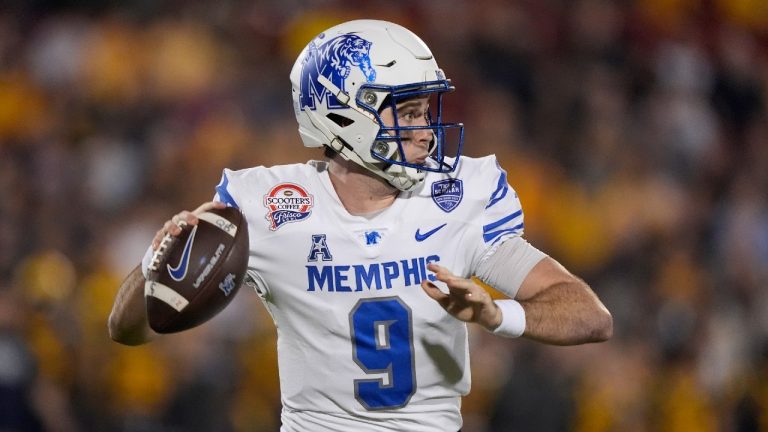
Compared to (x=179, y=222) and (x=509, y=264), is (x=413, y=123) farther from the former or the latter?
(x=179, y=222)

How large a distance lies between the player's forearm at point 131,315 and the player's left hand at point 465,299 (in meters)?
0.85

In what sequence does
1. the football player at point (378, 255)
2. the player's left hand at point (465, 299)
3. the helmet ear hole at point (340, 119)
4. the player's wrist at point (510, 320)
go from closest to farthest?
the player's left hand at point (465, 299), the player's wrist at point (510, 320), the football player at point (378, 255), the helmet ear hole at point (340, 119)

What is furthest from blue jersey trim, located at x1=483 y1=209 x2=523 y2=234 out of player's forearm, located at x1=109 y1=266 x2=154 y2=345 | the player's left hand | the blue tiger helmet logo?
player's forearm, located at x1=109 y1=266 x2=154 y2=345

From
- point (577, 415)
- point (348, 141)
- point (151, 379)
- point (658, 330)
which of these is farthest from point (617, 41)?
A: point (348, 141)

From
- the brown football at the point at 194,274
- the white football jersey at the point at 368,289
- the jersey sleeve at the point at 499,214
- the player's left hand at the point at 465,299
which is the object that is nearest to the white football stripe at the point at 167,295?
the brown football at the point at 194,274

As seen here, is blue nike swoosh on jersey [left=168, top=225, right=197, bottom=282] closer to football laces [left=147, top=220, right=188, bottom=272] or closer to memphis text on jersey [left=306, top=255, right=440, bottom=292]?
football laces [left=147, top=220, right=188, bottom=272]

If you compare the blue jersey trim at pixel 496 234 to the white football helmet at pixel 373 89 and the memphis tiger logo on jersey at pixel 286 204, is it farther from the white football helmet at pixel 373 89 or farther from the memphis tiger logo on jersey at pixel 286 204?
the memphis tiger logo on jersey at pixel 286 204

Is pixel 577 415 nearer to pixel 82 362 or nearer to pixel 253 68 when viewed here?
pixel 82 362

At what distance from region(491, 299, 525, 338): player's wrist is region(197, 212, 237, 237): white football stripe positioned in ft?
2.34

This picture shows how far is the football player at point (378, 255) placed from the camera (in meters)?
3.29

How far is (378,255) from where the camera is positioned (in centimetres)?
332

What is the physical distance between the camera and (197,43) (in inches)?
336

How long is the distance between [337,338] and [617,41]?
5.96 m

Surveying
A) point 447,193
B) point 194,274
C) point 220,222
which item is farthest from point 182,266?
point 447,193
